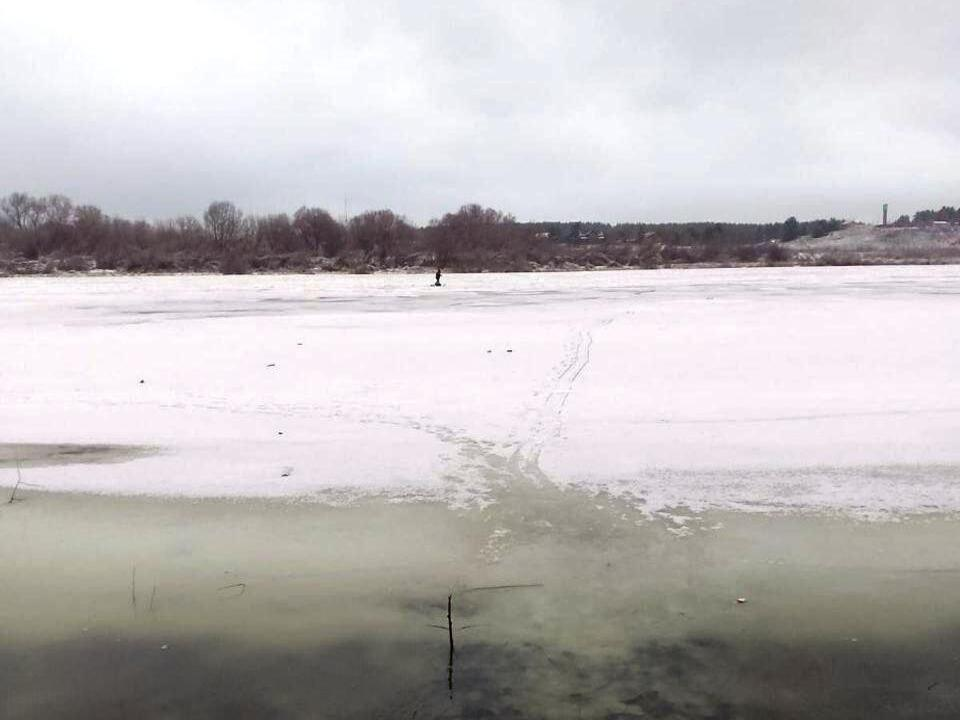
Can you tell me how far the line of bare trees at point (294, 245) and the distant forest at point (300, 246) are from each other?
0.29 feet

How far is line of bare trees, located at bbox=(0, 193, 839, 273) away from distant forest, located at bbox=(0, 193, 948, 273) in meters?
0.09

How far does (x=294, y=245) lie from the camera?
65312 millimetres

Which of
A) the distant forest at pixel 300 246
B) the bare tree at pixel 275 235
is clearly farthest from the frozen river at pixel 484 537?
the bare tree at pixel 275 235

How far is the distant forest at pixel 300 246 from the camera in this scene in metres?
53.6

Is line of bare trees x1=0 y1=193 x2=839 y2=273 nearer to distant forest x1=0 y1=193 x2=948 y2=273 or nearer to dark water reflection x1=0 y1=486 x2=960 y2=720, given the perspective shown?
distant forest x1=0 y1=193 x2=948 y2=273

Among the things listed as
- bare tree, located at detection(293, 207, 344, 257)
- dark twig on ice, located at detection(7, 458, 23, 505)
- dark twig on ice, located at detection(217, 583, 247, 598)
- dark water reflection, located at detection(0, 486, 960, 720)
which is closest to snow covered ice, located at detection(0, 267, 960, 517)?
dark twig on ice, located at detection(7, 458, 23, 505)

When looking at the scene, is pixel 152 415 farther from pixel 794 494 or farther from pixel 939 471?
pixel 939 471

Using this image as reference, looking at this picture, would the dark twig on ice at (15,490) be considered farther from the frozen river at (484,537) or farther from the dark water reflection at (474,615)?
the dark water reflection at (474,615)

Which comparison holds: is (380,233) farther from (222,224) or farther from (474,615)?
(474,615)

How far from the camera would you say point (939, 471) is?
5.92 m

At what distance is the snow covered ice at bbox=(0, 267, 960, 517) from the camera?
19.2 feet

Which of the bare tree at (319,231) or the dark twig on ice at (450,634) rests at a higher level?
the bare tree at (319,231)

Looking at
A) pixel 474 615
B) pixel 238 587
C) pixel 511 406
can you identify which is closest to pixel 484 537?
pixel 474 615

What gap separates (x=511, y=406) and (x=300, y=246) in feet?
196
